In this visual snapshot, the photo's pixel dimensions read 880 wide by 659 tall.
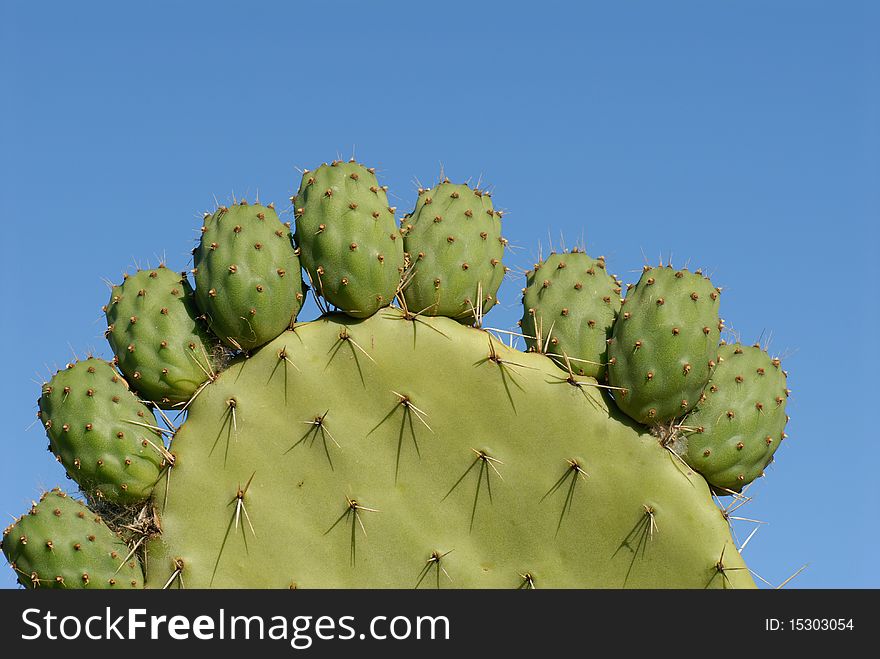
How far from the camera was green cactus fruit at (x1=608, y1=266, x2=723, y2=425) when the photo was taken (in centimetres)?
393

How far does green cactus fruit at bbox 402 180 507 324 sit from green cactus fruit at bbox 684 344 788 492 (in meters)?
0.96

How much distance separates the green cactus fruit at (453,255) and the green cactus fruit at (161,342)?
86cm

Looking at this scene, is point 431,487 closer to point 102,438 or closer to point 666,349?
point 666,349

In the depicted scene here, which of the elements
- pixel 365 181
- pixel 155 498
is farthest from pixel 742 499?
pixel 155 498

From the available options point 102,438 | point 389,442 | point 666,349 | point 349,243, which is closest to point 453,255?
point 349,243

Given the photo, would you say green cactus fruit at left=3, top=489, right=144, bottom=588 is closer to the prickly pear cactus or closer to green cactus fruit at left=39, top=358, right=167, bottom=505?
the prickly pear cactus

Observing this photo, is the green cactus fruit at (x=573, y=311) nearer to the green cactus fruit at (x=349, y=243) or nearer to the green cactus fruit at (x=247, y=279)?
the green cactus fruit at (x=349, y=243)

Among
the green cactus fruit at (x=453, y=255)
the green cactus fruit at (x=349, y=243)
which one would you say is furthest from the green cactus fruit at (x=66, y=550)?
the green cactus fruit at (x=453, y=255)

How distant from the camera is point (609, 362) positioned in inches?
159

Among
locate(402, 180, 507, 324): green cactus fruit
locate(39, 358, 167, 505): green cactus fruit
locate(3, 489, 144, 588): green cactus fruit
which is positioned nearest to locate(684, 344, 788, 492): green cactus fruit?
locate(402, 180, 507, 324): green cactus fruit
